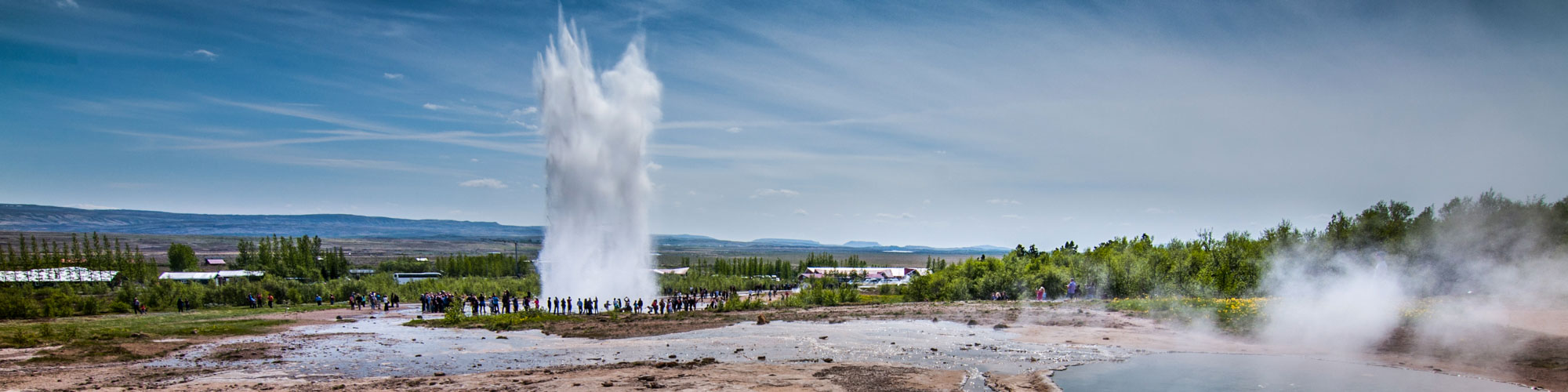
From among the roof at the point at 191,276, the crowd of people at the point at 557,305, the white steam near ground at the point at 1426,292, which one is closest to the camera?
the white steam near ground at the point at 1426,292

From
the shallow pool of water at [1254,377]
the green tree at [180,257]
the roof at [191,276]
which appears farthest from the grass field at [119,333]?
the green tree at [180,257]

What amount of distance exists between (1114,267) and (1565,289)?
65.4ft

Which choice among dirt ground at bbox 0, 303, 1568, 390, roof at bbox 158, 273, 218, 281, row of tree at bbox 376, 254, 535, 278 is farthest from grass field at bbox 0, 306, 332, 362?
row of tree at bbox 376, 254, 535, 278

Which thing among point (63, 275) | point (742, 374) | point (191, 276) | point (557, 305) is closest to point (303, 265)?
point (191, 276)

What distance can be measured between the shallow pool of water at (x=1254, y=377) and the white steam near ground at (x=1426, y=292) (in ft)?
9.05

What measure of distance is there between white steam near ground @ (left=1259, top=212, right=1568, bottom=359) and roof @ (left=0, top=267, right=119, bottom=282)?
299ft

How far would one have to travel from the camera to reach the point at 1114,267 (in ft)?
144

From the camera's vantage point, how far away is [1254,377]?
1770 centimetres

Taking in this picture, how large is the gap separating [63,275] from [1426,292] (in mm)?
105218

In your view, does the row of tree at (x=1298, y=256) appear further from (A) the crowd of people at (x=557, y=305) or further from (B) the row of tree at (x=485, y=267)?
(B) the row of tree at (x=485, y=267)

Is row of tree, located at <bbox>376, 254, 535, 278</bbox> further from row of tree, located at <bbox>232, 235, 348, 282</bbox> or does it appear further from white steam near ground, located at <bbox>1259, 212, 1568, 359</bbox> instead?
white steam near ground, located at <bbox>1259, 212, 1568, 359</bbox>

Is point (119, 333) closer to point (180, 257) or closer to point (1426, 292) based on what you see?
point (1426, 292)

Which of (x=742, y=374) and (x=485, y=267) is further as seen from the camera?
(x=485, y=267)

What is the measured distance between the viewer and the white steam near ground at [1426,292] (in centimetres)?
A: 2120
